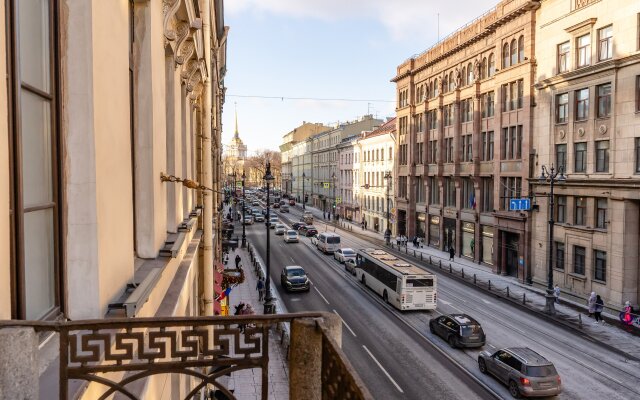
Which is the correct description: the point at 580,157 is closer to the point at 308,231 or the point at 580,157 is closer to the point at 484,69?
the point at 484,69

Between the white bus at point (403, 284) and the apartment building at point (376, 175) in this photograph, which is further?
the apartment building at point (376, 175)

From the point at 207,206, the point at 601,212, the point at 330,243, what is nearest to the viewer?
the point at 207,206

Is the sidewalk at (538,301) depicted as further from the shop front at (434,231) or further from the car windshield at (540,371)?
the car windshield at (540,371)

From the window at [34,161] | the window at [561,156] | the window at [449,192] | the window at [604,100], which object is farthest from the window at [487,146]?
the window at [34,161]

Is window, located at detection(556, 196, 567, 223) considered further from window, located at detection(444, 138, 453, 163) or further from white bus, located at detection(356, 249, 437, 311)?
window, located at detection(444, 138, 453, 163)

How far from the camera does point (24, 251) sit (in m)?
3.12

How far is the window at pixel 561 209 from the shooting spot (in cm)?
3425

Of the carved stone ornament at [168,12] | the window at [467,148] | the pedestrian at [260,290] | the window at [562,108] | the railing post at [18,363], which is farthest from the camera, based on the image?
the window at [467,148]

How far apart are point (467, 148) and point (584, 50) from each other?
17.0 meters

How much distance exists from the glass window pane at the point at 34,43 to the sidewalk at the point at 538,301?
79.4 ft

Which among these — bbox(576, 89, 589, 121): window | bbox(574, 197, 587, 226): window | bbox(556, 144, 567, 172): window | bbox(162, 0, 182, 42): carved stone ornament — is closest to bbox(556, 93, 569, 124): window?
bbox(576, 89, 589, 121): window

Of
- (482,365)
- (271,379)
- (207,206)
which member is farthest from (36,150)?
(482,365)

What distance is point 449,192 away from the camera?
5253cm

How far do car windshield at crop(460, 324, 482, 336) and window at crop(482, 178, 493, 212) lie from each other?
2394 cm
